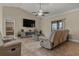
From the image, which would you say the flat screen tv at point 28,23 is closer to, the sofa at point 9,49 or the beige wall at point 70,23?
the beige wall at point 70,23

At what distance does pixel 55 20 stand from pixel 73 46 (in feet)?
4.58

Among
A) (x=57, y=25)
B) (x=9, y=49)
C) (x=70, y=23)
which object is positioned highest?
(x=70, y=23)

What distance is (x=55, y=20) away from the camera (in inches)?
149

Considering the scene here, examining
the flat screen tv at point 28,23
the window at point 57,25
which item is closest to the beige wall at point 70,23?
the window at point 57,25

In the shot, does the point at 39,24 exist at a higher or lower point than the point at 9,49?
higher

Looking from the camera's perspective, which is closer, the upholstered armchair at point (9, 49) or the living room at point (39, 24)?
the upholstered armchair at point (9, 49)

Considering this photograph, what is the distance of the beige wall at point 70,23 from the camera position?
3.94 meters

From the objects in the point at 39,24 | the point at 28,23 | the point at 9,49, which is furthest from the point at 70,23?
the point at 9,49

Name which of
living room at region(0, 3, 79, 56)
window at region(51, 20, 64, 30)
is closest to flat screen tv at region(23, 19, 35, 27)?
living room at region(0, 3, 79, 56)

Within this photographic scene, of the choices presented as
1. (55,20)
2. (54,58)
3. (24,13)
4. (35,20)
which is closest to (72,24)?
(55,20)

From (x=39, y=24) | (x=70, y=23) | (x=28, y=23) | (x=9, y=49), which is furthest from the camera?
(x=70, y=23)

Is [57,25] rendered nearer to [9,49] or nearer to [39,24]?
[39,24]

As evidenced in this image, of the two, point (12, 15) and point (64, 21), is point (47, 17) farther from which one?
point (12, 15)

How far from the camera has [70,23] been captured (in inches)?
168
